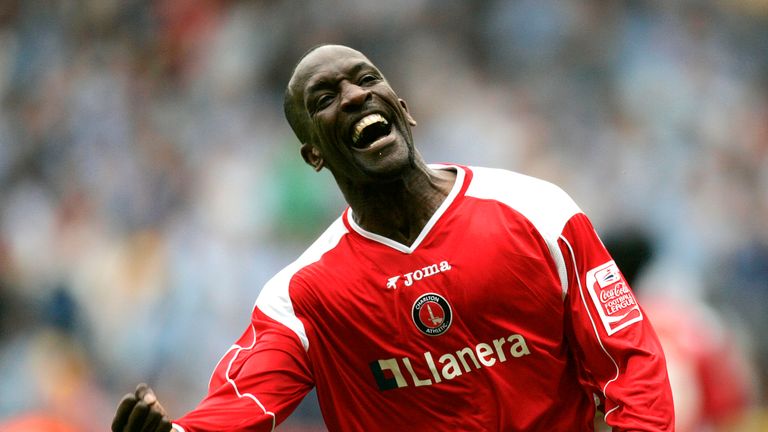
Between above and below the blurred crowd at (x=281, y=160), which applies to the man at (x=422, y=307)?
below

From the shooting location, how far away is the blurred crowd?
27.9 ft

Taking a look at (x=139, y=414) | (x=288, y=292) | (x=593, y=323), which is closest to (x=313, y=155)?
(x=288, y=292)

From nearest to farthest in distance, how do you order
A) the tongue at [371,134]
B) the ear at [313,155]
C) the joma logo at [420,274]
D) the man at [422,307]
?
the man at [422,307]
the joma logo at [420,274]
the tongue at [371,134]
the ear at [313,155]

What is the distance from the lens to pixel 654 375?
3846mm

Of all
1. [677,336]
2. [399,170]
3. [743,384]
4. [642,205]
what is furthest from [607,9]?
[399,170]

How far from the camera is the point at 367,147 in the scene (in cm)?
428

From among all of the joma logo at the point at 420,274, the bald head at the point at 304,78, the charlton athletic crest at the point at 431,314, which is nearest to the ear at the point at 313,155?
the bald head at the point at 304,78

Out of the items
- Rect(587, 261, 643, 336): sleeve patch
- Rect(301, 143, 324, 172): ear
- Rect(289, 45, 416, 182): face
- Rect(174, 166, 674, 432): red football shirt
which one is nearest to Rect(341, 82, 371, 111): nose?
Rect(289, 45, 416, 182): face

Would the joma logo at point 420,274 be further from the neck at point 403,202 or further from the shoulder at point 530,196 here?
the shoulder at point 530,196

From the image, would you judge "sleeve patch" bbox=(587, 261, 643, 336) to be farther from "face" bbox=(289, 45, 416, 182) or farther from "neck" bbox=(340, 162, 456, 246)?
"face" bbox=(289, 45, 416, 182)

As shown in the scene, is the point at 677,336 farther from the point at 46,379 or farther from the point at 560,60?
the point at 46,379

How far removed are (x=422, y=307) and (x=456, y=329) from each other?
137 millimetres

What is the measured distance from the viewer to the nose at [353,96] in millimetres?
4258

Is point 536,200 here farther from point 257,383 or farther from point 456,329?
point 257,383
